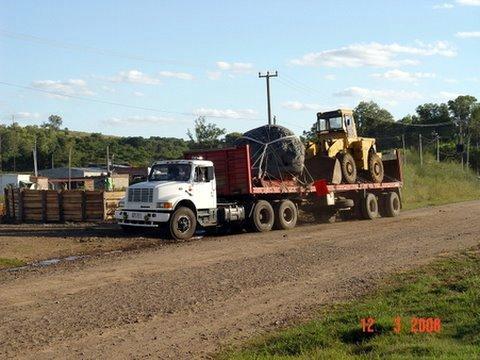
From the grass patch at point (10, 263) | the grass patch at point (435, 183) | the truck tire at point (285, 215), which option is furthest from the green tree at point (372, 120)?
the grass patch at point (10, 263)

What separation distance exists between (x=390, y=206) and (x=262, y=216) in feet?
27.2

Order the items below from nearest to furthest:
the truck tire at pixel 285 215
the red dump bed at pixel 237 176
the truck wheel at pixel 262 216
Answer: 1. the red dump bed at pixel 237 176
2. the truck wheel at pixel 262 216
3. the truck tire at pixel 285 215

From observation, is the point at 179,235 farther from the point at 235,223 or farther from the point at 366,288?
the point at 366,288

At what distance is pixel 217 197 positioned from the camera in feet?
67.1

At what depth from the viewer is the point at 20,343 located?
714 centimetres

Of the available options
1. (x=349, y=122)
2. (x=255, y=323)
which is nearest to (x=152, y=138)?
(x=349, y=122)

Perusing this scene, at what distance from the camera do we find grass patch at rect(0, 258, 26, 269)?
1390 cm

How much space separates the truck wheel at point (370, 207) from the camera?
991 inches

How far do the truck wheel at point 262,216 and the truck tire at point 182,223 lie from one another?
251 cm

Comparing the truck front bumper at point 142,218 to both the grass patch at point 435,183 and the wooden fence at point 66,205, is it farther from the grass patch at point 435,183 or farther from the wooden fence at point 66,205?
the grass patch at point 435,183

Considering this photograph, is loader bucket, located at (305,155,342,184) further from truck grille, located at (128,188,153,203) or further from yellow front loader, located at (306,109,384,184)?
truck grille, located at (128,188,153,203)

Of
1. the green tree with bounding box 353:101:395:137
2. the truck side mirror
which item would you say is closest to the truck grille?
the truck side mirror

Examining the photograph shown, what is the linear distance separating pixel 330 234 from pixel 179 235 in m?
4.47
